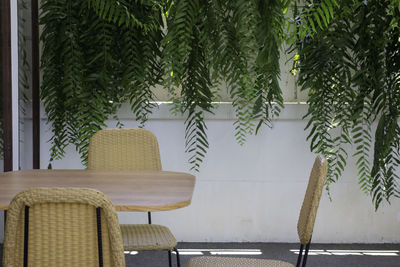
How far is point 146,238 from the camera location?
2.18 m

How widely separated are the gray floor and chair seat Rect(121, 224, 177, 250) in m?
0.76

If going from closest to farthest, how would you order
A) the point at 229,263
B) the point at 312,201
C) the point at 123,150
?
the point at 312,201, the point at 229,263, the point at 123,150

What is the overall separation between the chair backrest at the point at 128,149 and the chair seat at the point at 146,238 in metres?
0.33

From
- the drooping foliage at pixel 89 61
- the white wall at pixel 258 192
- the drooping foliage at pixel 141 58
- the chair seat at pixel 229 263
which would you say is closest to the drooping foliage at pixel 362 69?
the drooping foliage at pixel 141 58

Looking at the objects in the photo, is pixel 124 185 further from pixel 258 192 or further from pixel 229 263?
pixel 258 192

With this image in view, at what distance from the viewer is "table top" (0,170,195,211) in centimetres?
155

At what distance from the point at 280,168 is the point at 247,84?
31.4 inches

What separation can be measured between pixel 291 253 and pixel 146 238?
1.35 metres

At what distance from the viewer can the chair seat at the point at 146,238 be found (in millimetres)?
2098

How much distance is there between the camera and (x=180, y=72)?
9.27 ft

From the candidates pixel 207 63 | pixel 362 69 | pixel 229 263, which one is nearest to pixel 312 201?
pixel 229 263

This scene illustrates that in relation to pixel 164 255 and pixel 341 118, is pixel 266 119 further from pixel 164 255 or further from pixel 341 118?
pixel 164 255

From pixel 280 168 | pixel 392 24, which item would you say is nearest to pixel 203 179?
pixel 280 168

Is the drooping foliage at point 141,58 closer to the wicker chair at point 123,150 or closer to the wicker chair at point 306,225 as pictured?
the wicker chair at point 123,150
